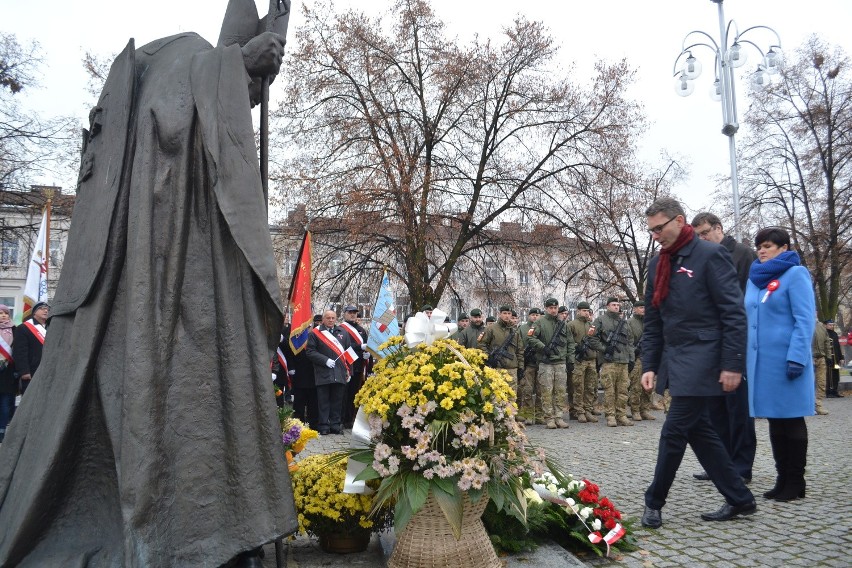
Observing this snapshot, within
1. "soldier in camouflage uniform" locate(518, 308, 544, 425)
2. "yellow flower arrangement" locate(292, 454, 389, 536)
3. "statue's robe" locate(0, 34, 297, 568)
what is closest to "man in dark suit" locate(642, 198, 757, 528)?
"yellow flower arrangement" locate(292, 454, 389, 536)

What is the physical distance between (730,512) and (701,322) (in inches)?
52.2

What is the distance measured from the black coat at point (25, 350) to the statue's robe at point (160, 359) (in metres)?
8.16

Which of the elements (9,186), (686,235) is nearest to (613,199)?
(686,235)

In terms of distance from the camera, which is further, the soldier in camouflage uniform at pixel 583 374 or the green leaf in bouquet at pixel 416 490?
the soldier in camouflage uniform at pixel 583 374

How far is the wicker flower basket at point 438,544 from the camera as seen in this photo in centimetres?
318

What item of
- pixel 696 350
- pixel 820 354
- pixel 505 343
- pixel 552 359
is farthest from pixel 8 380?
pixel 820 354

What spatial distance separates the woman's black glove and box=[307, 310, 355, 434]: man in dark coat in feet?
24.4

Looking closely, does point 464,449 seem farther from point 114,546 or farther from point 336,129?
point 336,129

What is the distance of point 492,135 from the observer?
70.2 feet

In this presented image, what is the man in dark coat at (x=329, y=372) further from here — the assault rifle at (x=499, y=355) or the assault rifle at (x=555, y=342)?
the assault rifle at (x=555, y=342)

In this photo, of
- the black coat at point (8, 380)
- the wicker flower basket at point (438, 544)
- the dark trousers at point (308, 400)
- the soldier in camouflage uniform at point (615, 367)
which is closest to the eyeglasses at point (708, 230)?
the wicker flower basket at point (438, 544)

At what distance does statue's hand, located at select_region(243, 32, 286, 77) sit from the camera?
286 centimetres

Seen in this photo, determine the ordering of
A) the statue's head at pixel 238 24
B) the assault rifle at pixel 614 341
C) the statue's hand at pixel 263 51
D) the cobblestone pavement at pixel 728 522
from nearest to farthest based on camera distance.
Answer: the statue's hand at pixel 263 51 → the statue's head at pixel 238 24 → the cobblestone pavement at pixel 728 522 → the assault rifle at pixel 614 341

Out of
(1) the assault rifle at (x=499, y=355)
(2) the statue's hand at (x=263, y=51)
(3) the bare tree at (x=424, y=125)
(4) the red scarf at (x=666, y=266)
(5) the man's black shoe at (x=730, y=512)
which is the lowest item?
(5) the man's black shoe at (x=730, y=512)
